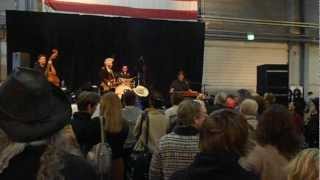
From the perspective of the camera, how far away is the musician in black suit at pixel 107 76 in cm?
1409

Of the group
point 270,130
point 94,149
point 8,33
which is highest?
point 8,33

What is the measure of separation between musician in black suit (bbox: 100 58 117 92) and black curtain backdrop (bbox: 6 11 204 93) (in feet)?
0.91

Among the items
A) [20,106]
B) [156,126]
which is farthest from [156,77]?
[20,106]

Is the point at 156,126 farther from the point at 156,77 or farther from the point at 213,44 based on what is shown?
the point at 213,44

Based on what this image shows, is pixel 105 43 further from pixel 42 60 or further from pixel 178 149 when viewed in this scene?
pixel 178 149

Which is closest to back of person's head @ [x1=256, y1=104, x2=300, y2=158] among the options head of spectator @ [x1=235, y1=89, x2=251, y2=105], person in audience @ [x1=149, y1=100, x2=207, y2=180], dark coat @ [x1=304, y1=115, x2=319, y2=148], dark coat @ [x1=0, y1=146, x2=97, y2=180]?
person in audience @ [x1=149, y1=100, x2=207, y2=180]

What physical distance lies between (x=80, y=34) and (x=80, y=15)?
1.55 ft

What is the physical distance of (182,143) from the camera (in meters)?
3.74

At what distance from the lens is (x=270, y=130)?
3170 mm

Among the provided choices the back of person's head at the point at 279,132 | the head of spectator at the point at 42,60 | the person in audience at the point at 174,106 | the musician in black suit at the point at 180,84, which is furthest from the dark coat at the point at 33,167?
the musician in black suit at the point at 180,84

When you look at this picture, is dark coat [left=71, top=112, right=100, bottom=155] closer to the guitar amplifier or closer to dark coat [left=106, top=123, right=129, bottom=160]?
dark coat [left=106, top=123, right=129, bottom=160]

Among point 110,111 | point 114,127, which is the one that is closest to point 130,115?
point 114,127

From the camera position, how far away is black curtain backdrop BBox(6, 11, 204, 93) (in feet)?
45.9

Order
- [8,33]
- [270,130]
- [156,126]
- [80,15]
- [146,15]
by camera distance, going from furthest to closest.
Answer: [146,15]
[80,15]
[8,33]
[156,126]
[270,130]
